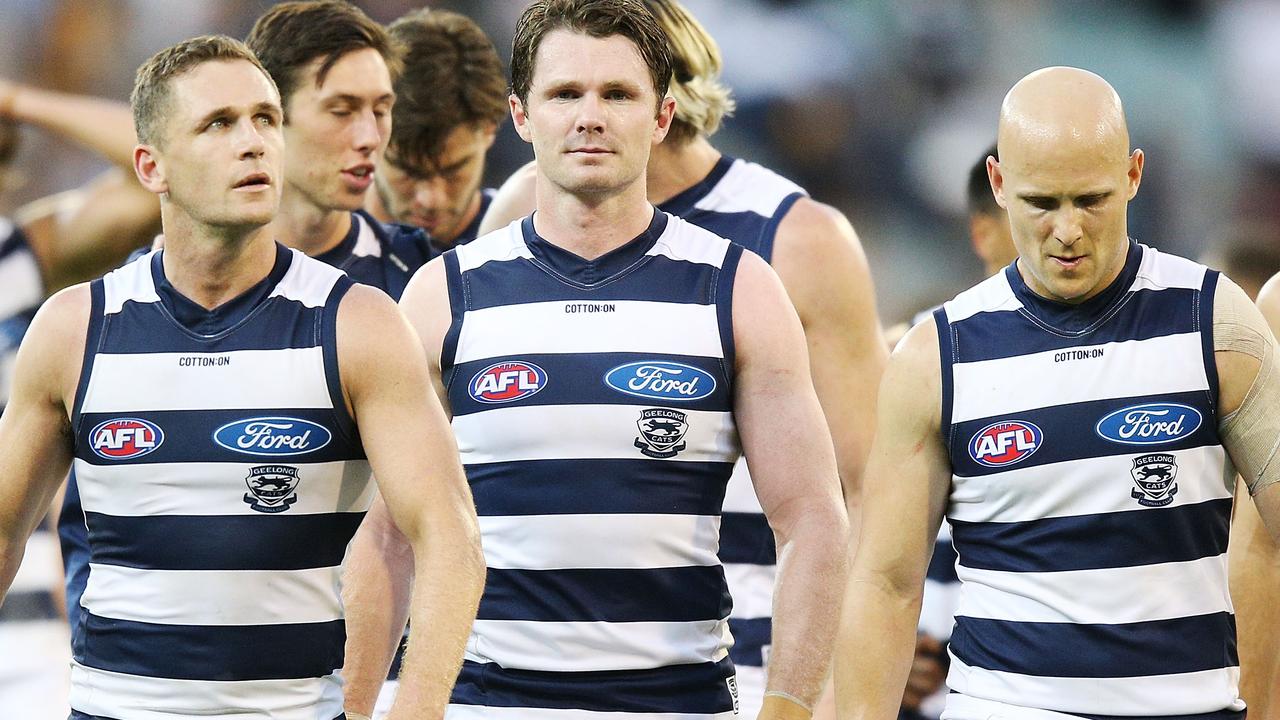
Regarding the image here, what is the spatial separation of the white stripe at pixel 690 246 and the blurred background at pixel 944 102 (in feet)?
15.3

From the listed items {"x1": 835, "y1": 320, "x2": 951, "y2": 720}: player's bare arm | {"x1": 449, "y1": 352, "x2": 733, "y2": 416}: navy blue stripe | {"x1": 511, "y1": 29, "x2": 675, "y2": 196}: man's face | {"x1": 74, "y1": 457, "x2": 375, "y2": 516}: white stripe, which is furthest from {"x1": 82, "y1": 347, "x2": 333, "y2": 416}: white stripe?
{"x1": 835, "y1": 320, "x2": 951, "y2": 720}: player's bare arm

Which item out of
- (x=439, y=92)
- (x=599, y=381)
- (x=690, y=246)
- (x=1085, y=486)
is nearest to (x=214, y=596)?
(x=599, y=381)

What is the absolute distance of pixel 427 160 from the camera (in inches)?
232

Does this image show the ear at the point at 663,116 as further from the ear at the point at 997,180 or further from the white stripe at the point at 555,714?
the white stripe at the point at 555,714

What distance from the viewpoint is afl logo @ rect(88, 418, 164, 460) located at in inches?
134

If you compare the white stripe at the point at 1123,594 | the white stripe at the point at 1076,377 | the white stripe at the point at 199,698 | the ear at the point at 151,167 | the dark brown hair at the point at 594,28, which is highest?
the dark brown hair at the point at 594,28

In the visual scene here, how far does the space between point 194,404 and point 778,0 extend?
587 cm

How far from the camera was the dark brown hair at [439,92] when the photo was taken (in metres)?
5.87

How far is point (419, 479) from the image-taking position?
3371mm

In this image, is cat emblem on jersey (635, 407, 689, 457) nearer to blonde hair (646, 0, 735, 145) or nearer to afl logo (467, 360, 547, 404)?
afl logo (467, 360, 547, 404)

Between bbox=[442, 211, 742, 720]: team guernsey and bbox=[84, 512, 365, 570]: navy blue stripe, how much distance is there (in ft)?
1.23

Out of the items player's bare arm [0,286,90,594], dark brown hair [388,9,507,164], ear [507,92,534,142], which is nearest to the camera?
player's bare arm [0,286,90,594]

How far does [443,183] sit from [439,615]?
2784mm

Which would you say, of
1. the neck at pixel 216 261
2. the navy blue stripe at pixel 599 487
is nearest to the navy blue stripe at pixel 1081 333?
the navy blue stripe at pixel 599 487
